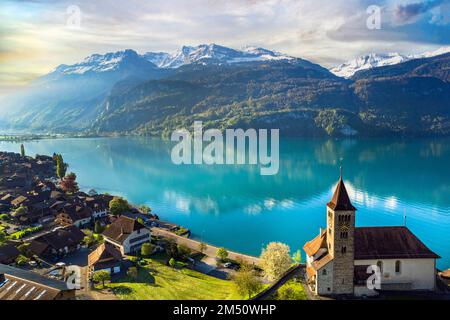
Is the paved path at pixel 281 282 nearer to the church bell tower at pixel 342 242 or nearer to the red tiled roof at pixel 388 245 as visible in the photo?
the church bell tower at pixel 342 242

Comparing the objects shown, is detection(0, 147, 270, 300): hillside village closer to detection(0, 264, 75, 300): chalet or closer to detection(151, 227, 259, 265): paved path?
detection(0, 264, 75, 300): chalet

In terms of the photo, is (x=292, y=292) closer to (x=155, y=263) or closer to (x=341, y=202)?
(x=341, y=202)

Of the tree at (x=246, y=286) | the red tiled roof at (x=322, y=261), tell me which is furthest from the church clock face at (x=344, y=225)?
the tree at (x=246, y=286)

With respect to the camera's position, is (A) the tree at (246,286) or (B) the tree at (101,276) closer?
(A) the tree at (246,286)

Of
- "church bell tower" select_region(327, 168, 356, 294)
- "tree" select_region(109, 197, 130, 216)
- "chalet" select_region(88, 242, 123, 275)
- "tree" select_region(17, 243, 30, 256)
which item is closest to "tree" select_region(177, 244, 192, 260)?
"chalet" select_region(88, 242, 123, 275)

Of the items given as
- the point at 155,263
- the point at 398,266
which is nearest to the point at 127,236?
the point at 155,263
